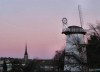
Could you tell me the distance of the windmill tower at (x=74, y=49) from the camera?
4519 centimetres

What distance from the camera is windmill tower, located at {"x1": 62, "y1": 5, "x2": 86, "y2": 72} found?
148ft

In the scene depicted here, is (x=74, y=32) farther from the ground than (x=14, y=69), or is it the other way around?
(x=74, y=32)

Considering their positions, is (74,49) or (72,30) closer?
(74,49)

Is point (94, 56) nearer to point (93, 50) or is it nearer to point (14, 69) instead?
point (93, 50)

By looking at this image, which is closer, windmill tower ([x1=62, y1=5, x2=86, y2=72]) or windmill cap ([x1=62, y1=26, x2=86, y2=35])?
windmill tower ([x1=62, y1=5, x2=86, y2=72])

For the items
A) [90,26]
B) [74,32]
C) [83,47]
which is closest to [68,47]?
[74,32]

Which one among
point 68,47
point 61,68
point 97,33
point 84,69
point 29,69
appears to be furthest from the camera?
point 61,68

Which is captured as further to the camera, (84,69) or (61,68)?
(61,68)

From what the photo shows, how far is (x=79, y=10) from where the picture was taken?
1638 inches

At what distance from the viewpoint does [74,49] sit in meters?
60.1

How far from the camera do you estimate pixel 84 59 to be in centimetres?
4591

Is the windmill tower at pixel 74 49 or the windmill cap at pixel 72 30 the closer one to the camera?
the windmill tower at pixel 74 49

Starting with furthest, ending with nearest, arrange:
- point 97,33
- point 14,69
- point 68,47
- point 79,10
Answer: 1. point 68,47
2. point 14,69
3. point 79,10
4. point 97,33

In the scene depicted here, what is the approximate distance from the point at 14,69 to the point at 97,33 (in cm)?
1531
